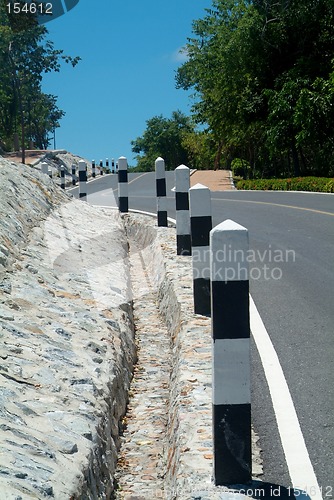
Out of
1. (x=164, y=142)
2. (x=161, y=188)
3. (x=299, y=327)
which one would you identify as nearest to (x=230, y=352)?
(x=299, y=327)

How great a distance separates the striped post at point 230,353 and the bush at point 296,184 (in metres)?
23.2

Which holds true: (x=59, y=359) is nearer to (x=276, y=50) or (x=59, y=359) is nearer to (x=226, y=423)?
(x=226, y=423)

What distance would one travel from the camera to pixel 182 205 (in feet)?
28.0

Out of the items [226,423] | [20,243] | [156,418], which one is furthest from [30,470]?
[20,243]

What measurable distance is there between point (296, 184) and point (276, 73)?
1253 cm

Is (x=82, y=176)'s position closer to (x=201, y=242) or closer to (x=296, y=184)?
(x=201, y=242)

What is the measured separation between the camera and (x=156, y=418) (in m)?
5.23

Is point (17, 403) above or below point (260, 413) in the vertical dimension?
above

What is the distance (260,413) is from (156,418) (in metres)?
1.15

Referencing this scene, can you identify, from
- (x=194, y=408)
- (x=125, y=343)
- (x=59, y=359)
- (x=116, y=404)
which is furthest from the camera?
(x=125, y=343)

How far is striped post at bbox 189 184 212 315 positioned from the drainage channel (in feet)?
2.30

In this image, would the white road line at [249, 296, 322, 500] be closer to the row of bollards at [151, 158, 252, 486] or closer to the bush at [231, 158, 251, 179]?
the row of bollards at [151, 158, 252, 486]

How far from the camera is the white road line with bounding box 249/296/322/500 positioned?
11.2 ft

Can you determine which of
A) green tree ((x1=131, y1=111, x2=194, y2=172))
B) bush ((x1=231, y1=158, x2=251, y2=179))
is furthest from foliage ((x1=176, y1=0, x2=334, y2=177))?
green tree ((x1=131, y1=111, x2=194, y2=172))
